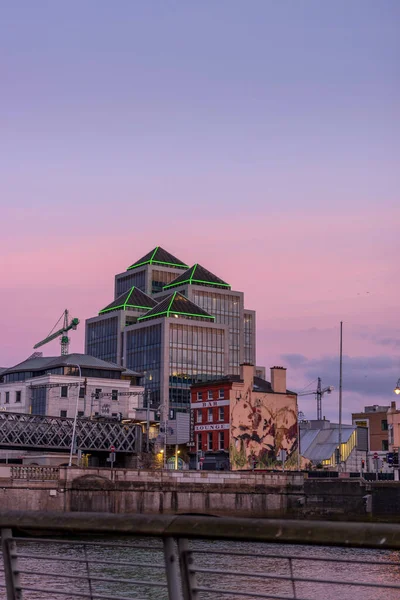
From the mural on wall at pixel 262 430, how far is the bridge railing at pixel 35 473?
37511mm

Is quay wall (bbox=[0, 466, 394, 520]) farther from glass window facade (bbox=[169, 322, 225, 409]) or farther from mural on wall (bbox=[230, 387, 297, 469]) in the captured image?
glass window facade (bbox=[169, 322, 225, 409])

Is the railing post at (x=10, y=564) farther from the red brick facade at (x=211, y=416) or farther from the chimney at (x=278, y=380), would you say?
the chimney at (x=278, y=380)

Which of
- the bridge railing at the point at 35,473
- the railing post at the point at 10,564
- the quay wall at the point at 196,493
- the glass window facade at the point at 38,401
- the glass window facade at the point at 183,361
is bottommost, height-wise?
the quay wall at the point at 196,493

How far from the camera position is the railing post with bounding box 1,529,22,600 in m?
7.31

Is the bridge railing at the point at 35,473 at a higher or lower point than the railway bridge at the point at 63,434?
lower

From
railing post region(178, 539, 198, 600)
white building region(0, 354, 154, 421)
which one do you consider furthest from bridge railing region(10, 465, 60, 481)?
railing post region(178, 539, 198, 600)

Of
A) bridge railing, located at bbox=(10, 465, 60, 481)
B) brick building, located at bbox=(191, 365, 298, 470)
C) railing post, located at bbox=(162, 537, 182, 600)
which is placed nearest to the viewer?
railing post, located at bbox=(162, 537, 182, 600)

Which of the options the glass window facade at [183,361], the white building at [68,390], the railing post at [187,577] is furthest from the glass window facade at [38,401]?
the railing post at [187,577]

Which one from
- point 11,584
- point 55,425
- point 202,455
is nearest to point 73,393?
point 55,425

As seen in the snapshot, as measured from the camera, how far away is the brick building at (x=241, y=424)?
11019 centimetres

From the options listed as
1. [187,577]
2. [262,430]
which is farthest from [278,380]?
[187,577]

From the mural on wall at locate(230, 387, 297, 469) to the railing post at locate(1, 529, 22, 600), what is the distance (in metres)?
103

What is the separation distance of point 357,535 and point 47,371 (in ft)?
467

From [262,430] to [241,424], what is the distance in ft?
14.6
